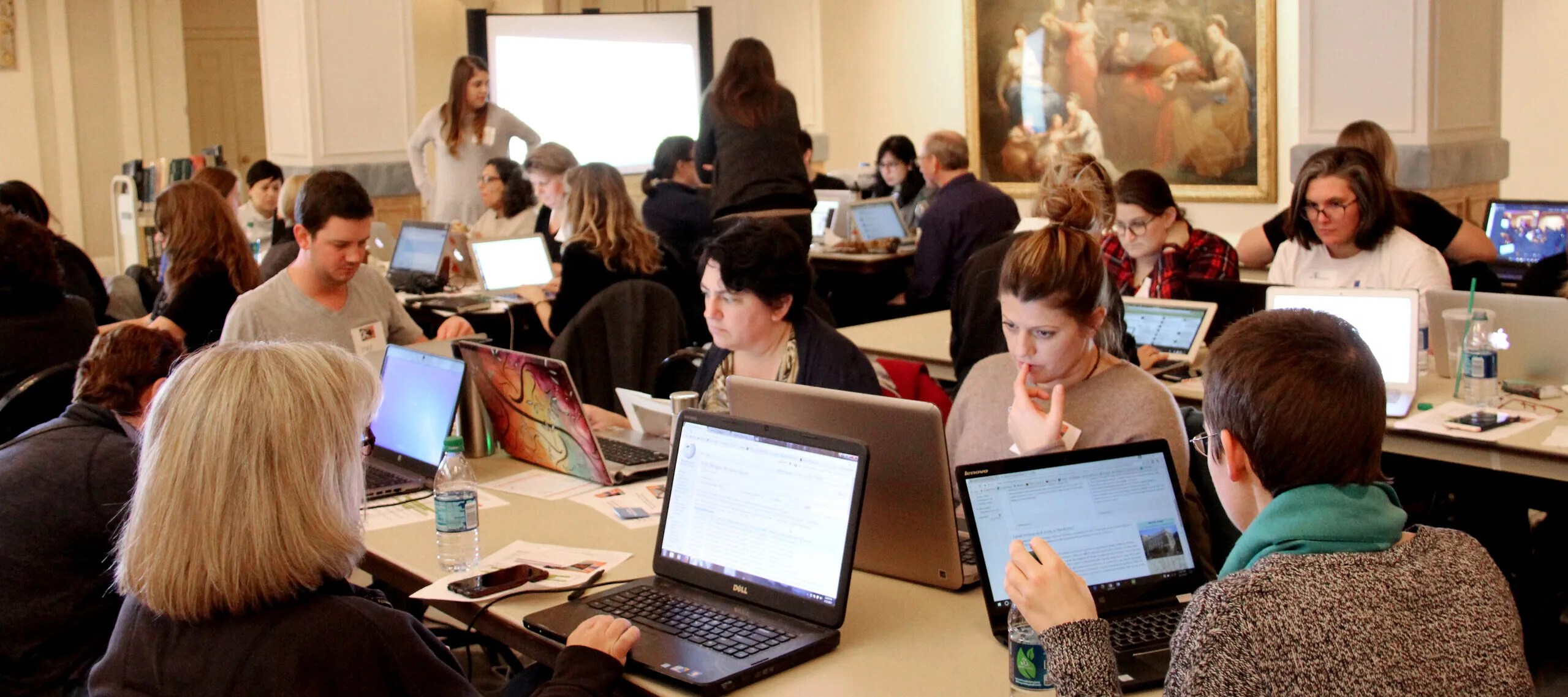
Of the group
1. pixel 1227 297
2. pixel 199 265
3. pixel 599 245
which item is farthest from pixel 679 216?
pixel 1227 297

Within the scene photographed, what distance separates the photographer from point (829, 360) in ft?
9.49

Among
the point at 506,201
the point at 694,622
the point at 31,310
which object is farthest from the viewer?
the point at 506,201

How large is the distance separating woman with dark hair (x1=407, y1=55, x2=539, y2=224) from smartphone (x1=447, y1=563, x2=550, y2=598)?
18.2 feet

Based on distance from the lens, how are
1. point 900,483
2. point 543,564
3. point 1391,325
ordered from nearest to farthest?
point 900,483
point 543,564
point 1391,325

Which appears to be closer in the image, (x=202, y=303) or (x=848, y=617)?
(x=848, y=617)

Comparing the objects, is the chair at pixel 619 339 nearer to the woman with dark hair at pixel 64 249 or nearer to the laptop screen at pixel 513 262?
the woman with dark hair at pixel 64 249

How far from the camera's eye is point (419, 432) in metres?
3.13

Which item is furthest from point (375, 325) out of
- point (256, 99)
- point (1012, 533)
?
point (256, 99)

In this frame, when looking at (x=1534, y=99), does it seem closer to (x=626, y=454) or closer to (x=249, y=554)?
(x=626, y=454)

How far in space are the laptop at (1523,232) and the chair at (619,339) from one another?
13.0 feet

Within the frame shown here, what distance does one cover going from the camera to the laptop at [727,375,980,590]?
2.12 m

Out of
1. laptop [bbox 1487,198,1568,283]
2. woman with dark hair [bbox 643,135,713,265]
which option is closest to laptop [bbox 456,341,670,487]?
woman with dark hair [bbox 643,135,713,265]

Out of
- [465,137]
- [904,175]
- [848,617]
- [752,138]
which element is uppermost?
[465,137]

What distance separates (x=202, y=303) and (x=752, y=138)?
99.1 inches
